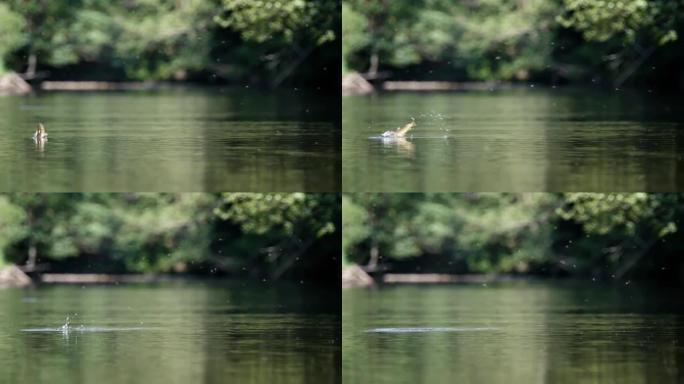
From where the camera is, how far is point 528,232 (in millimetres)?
25906

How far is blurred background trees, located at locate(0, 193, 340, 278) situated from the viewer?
21.8m

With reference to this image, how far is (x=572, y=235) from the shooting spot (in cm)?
2567

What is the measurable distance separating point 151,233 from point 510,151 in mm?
7191

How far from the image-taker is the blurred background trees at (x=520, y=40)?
2430 cm

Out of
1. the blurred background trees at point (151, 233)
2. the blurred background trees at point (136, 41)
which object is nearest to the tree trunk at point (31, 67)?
the blurred background trees at point (136, 41)

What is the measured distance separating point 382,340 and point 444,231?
10.3 metres

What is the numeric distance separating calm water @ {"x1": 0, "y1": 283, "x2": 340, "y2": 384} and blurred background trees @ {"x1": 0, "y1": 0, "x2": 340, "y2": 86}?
3.85 m

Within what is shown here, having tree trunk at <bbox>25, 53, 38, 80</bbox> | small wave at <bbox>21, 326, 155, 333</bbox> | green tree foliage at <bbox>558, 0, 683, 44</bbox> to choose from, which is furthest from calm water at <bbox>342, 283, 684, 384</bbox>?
tree trunk at <bbox>25, 53, 38, 80</bbox>

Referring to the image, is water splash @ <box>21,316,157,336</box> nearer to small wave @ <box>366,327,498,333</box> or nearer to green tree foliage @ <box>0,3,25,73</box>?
small wave @ <box>366,327,498,333</box>

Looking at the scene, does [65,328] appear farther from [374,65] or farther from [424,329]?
[374,65]

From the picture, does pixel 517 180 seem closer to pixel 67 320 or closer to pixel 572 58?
pixel 67 320

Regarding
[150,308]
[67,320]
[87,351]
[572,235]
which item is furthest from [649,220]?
[87,351]

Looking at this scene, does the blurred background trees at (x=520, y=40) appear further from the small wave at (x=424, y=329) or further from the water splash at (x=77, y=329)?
the water splash at (x=77, y=329)

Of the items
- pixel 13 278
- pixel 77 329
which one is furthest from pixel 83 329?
pixel 13 278
